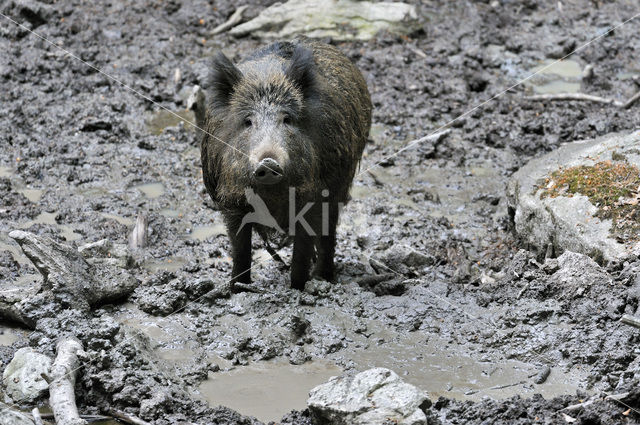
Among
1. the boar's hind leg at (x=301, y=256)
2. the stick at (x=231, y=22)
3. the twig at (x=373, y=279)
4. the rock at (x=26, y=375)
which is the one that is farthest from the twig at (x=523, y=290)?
the stick at (x=231, y=22)

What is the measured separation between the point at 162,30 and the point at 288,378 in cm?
752

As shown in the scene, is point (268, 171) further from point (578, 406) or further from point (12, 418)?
point (578, 406)

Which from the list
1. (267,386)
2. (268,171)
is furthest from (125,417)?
(268,171)

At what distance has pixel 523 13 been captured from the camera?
1240 centimetres

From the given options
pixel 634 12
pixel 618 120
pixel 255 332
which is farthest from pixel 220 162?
pixel 634 12

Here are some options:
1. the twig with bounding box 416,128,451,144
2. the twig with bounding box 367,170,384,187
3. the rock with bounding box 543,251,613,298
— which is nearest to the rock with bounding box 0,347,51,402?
the rock with bounding box 543,251,613,298

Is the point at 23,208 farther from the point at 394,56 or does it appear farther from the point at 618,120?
the point at 618,120

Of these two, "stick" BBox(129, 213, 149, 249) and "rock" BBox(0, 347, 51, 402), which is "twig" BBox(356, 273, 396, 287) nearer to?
"stick" BBox(129, 213, 149, 249)

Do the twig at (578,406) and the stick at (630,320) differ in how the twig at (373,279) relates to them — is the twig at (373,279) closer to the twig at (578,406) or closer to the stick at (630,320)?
the stick at (630,320)

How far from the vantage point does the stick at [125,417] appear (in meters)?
4.67

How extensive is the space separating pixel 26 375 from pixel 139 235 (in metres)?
2.70

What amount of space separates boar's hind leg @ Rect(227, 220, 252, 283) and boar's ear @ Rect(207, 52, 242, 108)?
3.06 ft

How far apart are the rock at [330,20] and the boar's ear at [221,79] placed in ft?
17.6

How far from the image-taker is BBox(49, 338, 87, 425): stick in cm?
463
